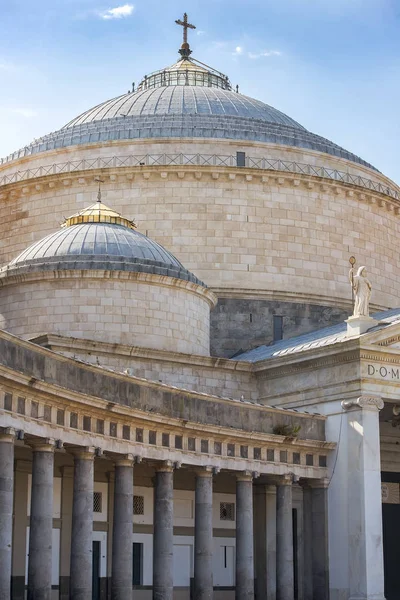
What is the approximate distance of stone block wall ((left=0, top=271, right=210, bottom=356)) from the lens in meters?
47.1

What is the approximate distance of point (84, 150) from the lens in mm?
60062

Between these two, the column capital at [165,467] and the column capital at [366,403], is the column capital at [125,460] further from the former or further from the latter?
the column capital at [366,403]

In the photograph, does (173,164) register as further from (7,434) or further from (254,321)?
(7,434)

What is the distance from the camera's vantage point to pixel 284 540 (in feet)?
143

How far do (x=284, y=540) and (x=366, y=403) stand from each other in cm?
606

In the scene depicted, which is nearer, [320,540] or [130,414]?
[130,414]

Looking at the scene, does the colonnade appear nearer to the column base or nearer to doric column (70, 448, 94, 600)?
doric column (70, 448, 94, 600)

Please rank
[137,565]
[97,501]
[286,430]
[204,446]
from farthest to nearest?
1. [286,430]
2. [137,565]
3. [97,501]
4. [204,446]

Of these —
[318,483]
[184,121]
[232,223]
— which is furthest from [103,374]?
[184,121]

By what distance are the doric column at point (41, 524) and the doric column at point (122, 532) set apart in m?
4.18

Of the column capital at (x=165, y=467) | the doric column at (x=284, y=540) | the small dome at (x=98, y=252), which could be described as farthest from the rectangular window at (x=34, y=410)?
the small dome at (x=98, y=252)

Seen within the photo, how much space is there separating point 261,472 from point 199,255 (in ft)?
53.7

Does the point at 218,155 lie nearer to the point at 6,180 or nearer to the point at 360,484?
the point at 6,180

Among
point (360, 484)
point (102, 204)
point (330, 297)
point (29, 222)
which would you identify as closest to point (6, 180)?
point (29, 222)
